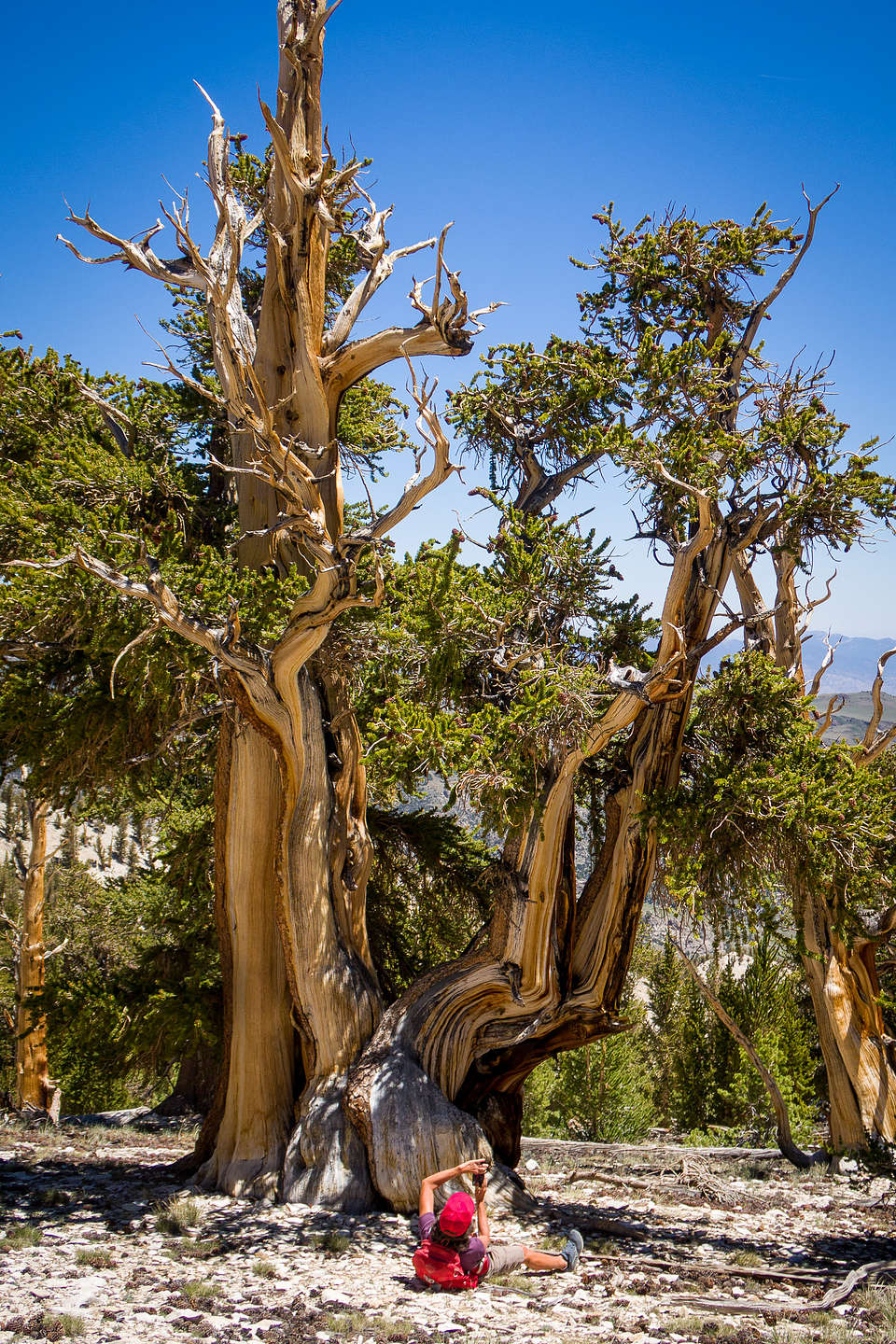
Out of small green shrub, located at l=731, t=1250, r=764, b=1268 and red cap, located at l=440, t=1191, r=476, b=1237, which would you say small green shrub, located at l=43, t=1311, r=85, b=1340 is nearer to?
red cap, located at l=440, t=1191, r=476, b=1237

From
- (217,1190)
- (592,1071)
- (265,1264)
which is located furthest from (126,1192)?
(592,1071)

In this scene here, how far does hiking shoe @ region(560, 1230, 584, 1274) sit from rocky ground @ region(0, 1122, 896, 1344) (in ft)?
0.22

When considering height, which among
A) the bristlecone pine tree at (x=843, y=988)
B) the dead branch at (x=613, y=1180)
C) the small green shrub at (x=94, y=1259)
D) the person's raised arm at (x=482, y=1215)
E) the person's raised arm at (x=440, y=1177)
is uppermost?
the bristlecone pine tree at (x=843, y=988)

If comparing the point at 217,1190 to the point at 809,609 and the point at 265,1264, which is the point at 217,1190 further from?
the point at 809,609

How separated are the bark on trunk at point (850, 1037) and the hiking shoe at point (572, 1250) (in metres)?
4.80

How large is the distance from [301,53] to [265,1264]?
7917 mm

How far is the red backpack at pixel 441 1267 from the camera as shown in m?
4.96

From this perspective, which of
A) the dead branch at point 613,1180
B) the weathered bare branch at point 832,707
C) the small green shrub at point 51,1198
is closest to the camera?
the small green shrub at point 51,1198

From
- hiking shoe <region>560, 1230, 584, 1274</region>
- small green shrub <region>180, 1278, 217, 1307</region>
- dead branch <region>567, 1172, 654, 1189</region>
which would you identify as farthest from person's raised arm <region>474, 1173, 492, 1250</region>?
dead branch <region>567, 1172, 654, 1189</region>

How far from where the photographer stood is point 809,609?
9.48 m

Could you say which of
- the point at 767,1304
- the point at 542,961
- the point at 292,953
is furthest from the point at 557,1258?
the point at 292,953

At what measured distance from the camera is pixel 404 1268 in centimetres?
531

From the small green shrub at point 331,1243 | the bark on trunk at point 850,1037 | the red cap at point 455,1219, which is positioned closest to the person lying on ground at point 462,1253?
the red cap at point 455,1219

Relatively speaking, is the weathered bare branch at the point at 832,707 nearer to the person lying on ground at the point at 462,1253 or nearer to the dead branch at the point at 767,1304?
the dead branch at the point at 767,1304
